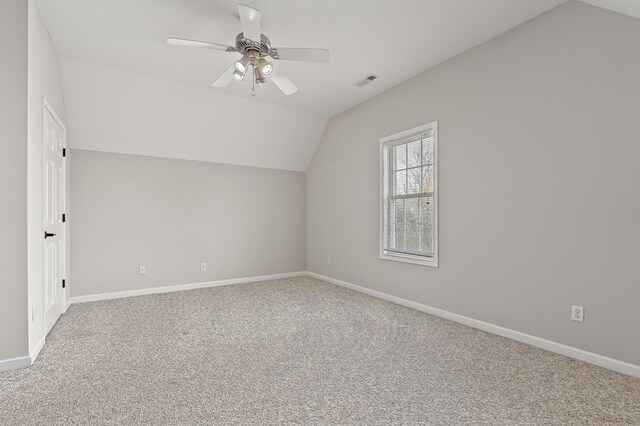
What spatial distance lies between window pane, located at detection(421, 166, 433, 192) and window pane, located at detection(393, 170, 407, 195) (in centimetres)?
29

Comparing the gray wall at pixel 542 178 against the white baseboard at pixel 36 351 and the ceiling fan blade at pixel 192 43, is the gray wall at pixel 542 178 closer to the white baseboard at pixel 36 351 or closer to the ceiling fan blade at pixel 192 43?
the ceiling fan blade at pixel 192 43

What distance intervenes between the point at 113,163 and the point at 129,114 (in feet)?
2.45

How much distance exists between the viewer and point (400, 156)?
13.4 ft

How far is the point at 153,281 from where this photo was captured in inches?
180

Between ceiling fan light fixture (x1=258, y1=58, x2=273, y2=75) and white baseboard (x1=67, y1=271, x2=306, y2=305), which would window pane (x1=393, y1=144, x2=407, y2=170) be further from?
white baseboard (x1=67, y1=271, x2=306, y2=305)

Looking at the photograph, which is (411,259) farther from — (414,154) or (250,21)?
(250,21)

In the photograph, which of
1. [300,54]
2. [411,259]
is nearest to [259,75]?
[300,54]

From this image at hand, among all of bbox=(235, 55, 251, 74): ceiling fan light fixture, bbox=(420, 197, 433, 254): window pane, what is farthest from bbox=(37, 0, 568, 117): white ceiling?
bbox=(420, 197, 433, 254): window pane

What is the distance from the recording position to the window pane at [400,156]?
4.01 meters

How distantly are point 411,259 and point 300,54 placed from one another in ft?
8.44

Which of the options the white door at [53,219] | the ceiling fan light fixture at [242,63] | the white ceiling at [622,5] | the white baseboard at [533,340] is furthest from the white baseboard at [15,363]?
the white ceiling at [622,5]

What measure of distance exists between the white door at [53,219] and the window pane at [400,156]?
3688 mm

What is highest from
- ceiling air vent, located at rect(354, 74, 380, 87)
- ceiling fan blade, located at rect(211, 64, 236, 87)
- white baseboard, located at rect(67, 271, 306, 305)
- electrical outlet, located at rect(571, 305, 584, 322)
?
ceiling air vent, located at rect(354, 74, 380, 87)

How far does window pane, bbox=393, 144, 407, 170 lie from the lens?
158 inches
